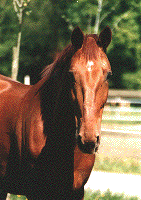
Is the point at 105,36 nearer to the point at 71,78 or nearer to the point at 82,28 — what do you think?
the point at 71,78

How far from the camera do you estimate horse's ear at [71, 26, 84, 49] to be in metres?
2.98

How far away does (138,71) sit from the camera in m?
26.3

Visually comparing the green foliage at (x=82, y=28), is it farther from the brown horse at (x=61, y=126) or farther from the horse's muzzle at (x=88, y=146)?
the horse's muzzle at (x=88, y=146)

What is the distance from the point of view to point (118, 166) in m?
6.82

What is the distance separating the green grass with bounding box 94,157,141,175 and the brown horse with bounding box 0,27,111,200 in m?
3.14

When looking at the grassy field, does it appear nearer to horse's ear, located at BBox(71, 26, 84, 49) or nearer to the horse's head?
the horse's head

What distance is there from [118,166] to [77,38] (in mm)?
4244

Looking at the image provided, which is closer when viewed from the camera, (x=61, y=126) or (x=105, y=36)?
(x=105, y=36)

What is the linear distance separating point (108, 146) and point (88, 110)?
20.1ft

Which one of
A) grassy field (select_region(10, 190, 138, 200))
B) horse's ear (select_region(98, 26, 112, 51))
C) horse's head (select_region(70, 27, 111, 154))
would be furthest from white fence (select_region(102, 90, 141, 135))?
horse's head (select_region(70, 27, 111, 154))

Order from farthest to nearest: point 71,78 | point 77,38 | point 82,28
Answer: point 82,28, point 77,38, point 71,78

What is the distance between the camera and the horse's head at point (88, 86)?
8.67ft

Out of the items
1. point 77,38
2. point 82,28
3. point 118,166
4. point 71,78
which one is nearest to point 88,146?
point 71,78

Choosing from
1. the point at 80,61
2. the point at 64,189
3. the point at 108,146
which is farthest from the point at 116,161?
the point at 80,61
